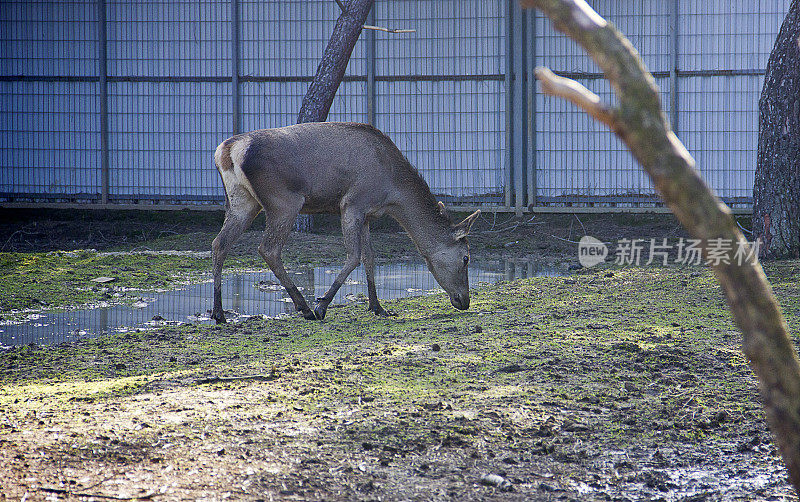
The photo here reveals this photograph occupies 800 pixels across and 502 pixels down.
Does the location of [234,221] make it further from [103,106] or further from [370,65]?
[103,106]

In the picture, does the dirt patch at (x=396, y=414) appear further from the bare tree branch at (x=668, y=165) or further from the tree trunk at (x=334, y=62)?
the tree trunk at (x=334, y=62)

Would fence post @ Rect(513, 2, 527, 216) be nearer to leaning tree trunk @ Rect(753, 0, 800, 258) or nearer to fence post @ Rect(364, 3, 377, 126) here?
fence post @ Rect(364, 3, 377, 126)

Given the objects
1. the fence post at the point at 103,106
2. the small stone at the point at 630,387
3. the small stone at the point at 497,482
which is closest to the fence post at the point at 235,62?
the fence post at the point at 103,106

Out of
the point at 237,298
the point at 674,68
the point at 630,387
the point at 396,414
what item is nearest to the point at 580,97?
the point at 396,414

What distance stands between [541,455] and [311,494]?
923mm

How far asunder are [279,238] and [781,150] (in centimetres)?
501

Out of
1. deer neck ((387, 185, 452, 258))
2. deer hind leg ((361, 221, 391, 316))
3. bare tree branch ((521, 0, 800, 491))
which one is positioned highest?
bare tree branch ((521, 0, 800, 491))

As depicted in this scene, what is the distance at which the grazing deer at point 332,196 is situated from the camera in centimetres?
661

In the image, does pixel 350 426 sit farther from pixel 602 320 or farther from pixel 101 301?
pixel 101 301

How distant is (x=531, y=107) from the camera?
1273 cm

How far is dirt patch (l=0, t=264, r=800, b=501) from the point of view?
300 centimetres

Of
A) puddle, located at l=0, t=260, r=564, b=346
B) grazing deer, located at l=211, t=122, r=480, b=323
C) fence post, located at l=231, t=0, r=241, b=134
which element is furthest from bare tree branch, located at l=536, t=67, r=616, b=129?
fence post, located at l=231, t=0, r=241, b=134

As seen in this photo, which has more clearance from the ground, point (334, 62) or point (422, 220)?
point (334, 62)

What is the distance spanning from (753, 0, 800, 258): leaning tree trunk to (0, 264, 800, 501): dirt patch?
3114 millimetres
